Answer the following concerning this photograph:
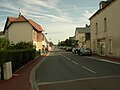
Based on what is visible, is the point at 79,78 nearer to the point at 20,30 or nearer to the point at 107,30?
the point at 107,30

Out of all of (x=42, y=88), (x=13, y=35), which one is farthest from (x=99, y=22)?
(x=42, y=88)

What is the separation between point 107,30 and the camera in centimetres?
3891

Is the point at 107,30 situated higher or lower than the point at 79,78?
higher

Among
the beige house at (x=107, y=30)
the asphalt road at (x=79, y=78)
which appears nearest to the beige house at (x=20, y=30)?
the beige house at (x=107, y=30)

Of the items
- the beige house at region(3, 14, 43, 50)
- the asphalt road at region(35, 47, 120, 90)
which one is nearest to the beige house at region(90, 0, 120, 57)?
the beige house at region(3, 14, 43, 50)

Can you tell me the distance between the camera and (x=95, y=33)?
48.3m

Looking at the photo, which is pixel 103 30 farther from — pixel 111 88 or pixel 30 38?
pixel 111 88

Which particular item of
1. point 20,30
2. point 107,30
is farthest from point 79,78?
point 20,30

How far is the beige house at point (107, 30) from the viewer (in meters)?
33.6

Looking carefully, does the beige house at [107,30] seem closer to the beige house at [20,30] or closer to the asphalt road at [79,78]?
the beige house at [20,30]

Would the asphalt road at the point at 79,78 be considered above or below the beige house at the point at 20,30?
below

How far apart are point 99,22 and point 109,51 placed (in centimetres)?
837

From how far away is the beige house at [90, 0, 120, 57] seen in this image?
110 ft

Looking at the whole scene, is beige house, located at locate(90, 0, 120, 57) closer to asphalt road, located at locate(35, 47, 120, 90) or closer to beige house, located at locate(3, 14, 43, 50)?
beige house, located at locate(3, 14, 43, 50)
